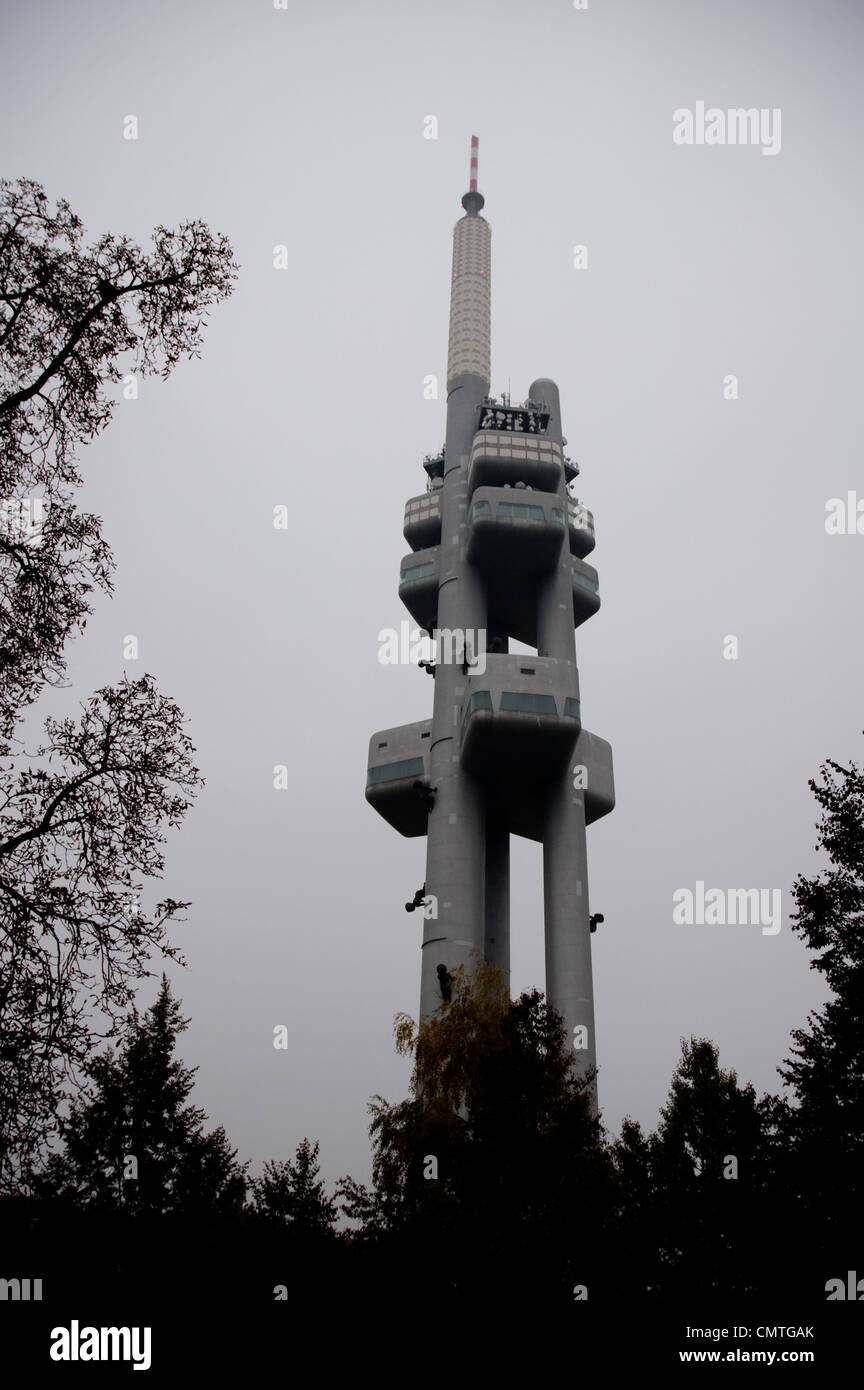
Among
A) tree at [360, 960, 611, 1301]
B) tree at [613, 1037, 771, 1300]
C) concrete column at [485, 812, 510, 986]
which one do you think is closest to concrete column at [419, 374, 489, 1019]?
concrete column at [485, 812, 510, 986]

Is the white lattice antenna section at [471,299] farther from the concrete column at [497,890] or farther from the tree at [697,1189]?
the tree at [697,1189]

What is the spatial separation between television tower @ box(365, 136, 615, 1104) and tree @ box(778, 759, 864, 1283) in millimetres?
24752

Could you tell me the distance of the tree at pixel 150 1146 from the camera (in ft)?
113

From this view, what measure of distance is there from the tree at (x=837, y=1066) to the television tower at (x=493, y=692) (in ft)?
81.2

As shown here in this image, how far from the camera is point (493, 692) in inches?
2292

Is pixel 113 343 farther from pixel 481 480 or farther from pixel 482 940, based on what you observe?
pixel 481 480

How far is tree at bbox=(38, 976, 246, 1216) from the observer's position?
113 ft

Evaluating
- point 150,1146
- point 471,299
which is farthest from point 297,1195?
point 471,299

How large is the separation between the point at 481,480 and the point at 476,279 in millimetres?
22392

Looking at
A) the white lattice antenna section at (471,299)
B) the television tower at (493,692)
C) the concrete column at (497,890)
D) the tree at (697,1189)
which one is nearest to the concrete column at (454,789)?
the television tower at (493,692)

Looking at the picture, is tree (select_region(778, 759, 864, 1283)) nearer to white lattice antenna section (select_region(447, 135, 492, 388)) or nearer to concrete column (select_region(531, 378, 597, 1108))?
concrete column (select_region(531, 378, 597, 1108))

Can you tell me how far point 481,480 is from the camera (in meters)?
A: 69.2
